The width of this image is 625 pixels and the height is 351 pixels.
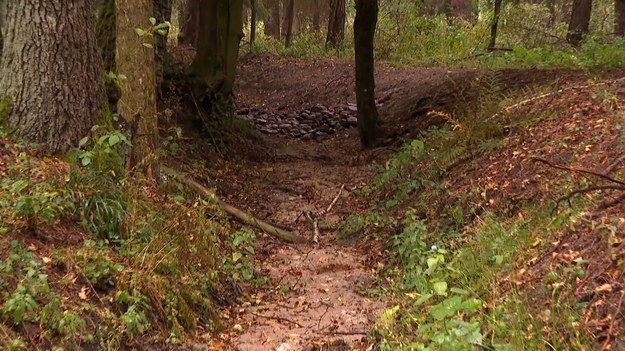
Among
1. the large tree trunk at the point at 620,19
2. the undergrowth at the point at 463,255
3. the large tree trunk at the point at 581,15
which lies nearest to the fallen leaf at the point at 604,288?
the undergrowth at the point at 463,255

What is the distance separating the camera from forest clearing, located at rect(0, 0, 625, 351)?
145 inches

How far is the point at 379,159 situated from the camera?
1034 centimetres

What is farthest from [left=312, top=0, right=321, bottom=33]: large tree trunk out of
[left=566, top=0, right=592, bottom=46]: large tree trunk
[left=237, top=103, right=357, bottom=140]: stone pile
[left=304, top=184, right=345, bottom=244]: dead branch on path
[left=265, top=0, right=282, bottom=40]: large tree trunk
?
[left=304, top=184, right=345, bottom=244]: dead branch on path

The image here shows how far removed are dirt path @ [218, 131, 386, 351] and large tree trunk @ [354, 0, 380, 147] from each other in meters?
0.50

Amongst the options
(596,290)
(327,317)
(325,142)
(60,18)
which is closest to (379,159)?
(325,142)

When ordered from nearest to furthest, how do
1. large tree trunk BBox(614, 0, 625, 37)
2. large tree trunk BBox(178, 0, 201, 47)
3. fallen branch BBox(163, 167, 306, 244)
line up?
1. fallen branch BBox(163, 167, 306, 244)
2. large tree trunk BBox(614, 0, 625, 37)
3. large tree trunk BBox(178, 0, 201, 47)

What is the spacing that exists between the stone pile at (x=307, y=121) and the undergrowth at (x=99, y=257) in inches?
306

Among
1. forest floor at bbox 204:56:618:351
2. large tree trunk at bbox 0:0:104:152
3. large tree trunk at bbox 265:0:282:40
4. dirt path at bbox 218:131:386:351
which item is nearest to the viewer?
dirt path at bbox 218:131:386:351

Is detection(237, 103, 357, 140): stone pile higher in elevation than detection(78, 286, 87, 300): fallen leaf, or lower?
higher

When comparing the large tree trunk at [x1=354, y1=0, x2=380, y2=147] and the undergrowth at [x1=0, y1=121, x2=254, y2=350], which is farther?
the large tree trunk at [x1=354, y1=0, x2=380, y2=147]

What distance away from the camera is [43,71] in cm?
512

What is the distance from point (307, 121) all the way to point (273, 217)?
20.5 feet

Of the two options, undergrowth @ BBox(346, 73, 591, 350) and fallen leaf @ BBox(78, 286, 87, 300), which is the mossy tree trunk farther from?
fallen leaf @ BBox(78, 286, 87, 300)

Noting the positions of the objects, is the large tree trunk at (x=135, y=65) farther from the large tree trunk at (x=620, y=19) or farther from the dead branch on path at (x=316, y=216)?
the large tree trunk at (x=620, y=19)
